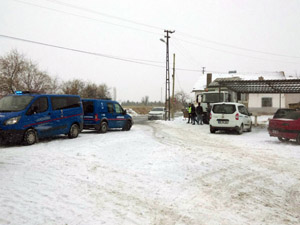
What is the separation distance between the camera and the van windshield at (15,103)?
10.1 m

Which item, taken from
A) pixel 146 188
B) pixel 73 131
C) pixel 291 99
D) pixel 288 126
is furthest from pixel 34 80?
pixel 291 99

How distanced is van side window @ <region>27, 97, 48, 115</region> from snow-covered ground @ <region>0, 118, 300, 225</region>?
2.06m

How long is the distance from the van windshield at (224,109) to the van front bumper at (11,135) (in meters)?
10.5

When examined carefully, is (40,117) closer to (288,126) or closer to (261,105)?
(288,126)

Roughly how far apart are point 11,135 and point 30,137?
71 cm

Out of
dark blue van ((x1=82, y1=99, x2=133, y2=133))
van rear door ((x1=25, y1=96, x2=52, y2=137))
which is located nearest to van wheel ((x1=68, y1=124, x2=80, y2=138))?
van rear door ((x1=25, y1=96, x2=52, y2=137))

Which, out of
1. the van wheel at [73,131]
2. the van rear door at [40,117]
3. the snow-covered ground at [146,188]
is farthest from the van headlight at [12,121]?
the van wheel at [73,131]

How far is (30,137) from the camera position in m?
10.1

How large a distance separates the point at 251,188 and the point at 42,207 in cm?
404

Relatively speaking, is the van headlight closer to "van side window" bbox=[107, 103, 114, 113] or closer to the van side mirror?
the van side mirror

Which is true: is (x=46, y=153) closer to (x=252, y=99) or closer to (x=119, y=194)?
(x=119, y=194)

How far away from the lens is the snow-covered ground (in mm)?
4227

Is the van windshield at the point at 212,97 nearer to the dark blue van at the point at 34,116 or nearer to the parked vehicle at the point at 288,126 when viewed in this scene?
the parked vehicle at the point at 288,126

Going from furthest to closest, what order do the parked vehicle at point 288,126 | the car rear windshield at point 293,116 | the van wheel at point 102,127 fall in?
1. the van wheel at point 102,127
2. the car rear windshield at point 293,116
3. the parked vehicle at point 288,126
